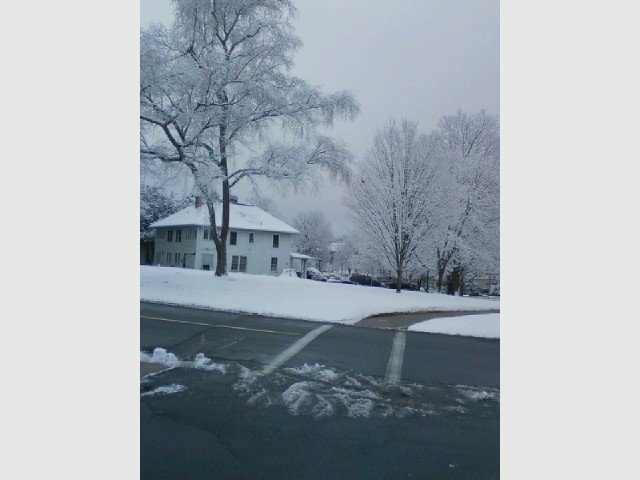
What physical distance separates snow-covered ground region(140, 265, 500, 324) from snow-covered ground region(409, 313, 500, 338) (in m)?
0.10

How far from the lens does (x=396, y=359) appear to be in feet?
11.8

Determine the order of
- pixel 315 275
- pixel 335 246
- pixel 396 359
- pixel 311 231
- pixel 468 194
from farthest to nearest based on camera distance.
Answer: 1. pixel 315 275
2. pixel 335 246
3. pixel 311 231
4. pixel 396 359
5. pixel 468 194

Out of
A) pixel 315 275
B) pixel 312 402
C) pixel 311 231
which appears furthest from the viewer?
pixel 315 275

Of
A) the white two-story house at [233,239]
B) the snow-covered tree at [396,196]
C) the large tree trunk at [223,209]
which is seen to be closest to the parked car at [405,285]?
the snow-covered tree at [396,196]

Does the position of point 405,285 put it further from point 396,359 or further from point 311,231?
point 311,231

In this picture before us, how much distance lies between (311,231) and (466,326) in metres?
1.48

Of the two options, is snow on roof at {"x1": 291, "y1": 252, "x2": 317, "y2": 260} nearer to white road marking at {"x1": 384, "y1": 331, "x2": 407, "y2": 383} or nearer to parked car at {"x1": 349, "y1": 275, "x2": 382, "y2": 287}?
parked car at {"x1": 349, "y1": 275, "x2": 382, "y2": 287}

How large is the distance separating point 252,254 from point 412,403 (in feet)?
5.73

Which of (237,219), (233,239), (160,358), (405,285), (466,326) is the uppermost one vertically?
(237,219)

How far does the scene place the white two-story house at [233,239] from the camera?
137 inches

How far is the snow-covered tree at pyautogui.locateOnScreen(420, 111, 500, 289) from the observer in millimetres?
2848

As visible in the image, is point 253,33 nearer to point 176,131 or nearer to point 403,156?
point 176,131

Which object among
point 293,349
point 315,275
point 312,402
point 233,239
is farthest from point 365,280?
point 312,402
